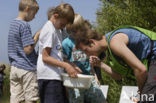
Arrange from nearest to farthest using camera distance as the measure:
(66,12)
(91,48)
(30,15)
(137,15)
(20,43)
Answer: (91,48) → (66,12) → (20,43) → (30,15) → (137,15)

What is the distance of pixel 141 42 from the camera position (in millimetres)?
2463

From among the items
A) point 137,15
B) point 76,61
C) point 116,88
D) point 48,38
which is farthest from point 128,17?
point 48,38

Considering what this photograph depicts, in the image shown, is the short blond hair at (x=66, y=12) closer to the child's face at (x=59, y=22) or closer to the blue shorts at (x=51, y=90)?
the child's face at (x=59, y=22)

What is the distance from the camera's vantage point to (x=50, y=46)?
302cm

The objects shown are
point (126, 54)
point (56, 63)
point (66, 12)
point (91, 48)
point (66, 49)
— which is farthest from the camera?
point (66, 49)

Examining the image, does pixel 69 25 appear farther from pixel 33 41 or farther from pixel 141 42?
pixel 141 42

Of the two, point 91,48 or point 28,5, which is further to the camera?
point 28,5

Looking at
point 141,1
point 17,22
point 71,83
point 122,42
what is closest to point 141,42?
point 122,42

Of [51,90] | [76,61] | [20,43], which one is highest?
[20,43]

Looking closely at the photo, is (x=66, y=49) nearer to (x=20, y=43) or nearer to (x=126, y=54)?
(x=20, y=43)

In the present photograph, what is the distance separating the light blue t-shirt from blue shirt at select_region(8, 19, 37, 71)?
0.41 meters

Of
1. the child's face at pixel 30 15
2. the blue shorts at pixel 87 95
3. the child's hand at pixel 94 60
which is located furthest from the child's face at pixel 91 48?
the child's face at pixel 30 15

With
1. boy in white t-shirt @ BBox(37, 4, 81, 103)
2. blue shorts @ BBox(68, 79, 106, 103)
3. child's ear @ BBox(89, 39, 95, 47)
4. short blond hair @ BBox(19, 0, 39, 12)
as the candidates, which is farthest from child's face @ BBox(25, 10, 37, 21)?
child's ear @ BBox(89, 39, 95, 47)

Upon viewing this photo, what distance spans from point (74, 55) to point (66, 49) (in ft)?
0.42
